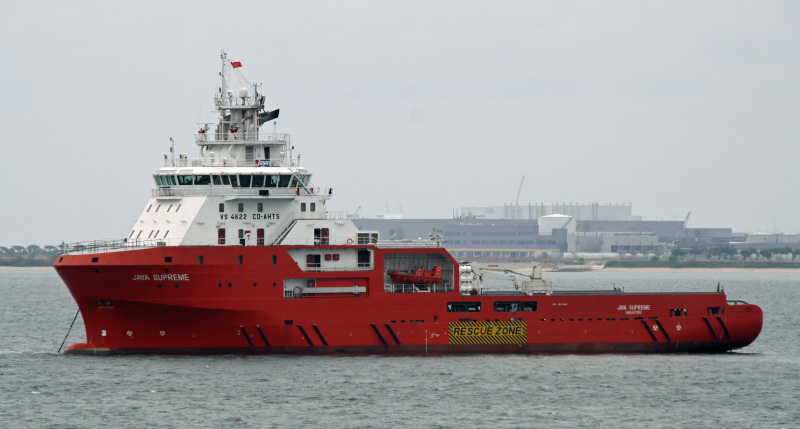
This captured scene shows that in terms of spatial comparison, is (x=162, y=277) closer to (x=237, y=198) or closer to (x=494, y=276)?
(x=237, y=198)

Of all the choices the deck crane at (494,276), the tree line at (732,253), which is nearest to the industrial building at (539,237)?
the tree line at (732,253)

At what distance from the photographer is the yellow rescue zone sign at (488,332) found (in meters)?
38.3

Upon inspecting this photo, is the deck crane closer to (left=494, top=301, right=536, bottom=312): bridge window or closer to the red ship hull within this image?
the red ship hull

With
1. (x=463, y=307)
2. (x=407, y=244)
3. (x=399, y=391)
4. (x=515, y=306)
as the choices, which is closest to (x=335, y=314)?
(x=407, y=244)

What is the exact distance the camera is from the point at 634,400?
31109 mm

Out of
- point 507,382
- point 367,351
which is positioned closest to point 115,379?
point 367,351

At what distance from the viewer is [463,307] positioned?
38438mm

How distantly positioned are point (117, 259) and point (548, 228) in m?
148

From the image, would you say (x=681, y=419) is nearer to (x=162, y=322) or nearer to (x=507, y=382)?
(x=507, y=382)

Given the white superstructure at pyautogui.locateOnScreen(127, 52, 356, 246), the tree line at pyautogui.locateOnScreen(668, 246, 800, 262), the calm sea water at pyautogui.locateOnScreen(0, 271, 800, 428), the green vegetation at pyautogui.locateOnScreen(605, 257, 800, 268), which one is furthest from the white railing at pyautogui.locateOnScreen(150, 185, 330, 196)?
the tree line at pyautogui.locateOnScreen(668, 246, 800, 262)

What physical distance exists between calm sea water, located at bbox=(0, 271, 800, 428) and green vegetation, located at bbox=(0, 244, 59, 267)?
121 metres

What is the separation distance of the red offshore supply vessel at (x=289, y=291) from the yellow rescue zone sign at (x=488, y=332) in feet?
0.17

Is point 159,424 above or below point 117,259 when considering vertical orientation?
below

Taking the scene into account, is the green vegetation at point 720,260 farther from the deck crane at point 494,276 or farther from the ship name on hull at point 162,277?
the ship name on hull at point 162,277
